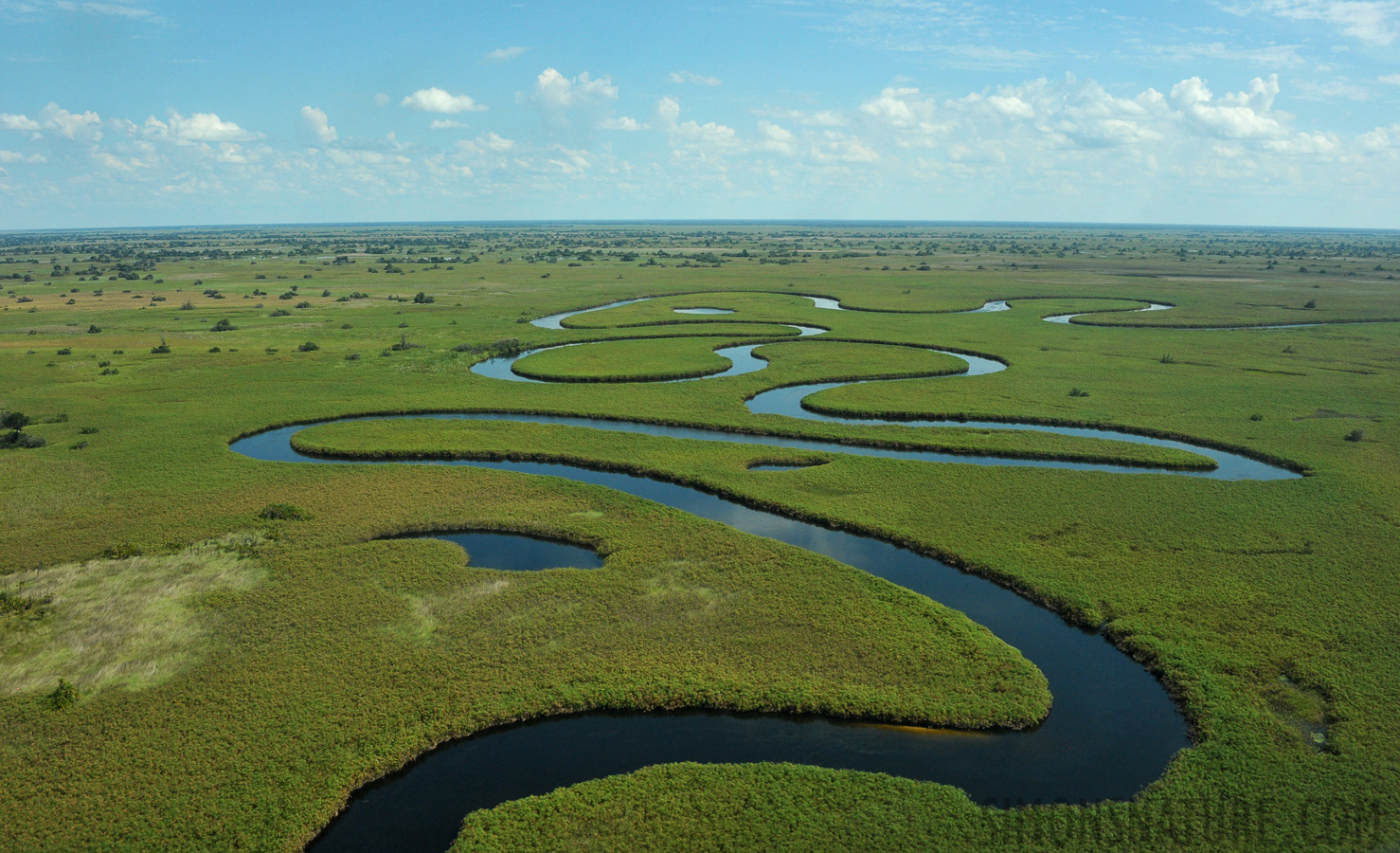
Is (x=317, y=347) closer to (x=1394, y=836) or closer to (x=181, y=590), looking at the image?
(x=181, y=590)

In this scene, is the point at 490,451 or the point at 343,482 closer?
the point at 343,482

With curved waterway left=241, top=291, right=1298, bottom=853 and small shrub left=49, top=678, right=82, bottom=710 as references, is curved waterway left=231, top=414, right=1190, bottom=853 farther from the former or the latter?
small shrub left=49, top=678, right=82, bottom=710

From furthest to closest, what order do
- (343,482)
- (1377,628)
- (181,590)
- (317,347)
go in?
1. (317,347)
2. (343,482)
3. (181,590)
4. (1377,628)

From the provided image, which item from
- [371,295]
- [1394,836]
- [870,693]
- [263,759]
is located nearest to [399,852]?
[263,759]

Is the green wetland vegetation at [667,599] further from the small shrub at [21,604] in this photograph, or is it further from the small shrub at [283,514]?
the small shrub at [21,604]

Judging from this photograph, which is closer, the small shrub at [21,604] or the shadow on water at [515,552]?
the small shrub at [21,604]

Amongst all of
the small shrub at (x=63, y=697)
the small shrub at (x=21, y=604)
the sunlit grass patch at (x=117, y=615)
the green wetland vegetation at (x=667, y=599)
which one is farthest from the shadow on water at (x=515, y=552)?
the small shrub at (x=63, y=697)
